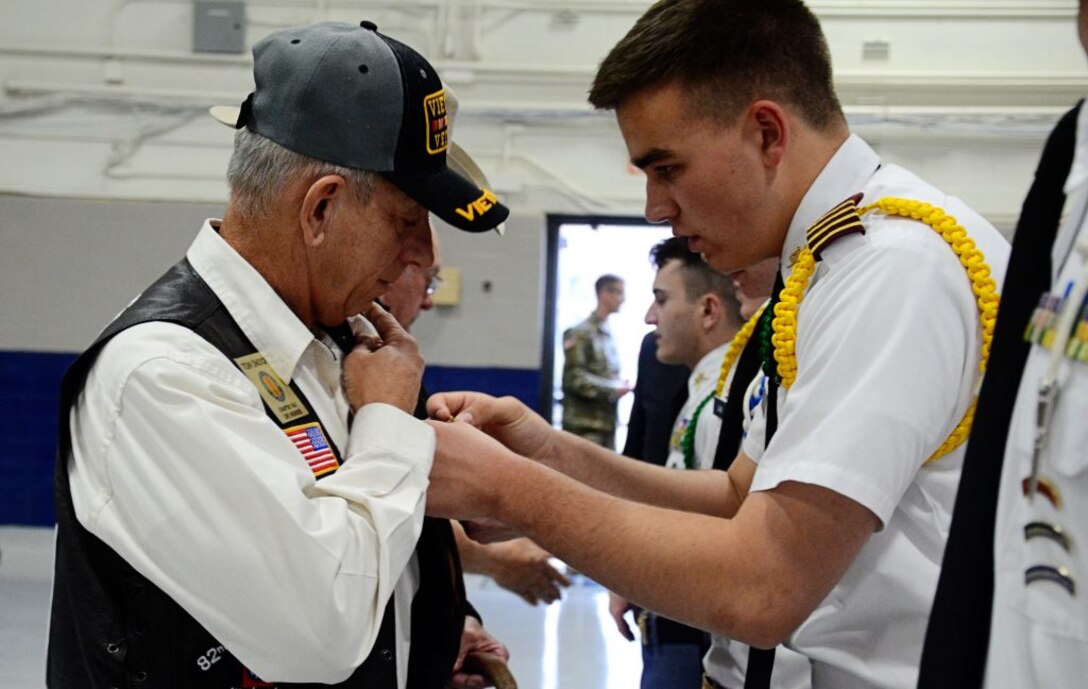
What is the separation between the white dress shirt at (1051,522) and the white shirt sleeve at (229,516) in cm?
72

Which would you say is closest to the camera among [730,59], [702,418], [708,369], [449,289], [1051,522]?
[1051,522]

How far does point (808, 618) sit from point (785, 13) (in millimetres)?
944

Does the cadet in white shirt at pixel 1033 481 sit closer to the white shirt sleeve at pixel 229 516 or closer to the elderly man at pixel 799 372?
the elderly man at pixel 799 372

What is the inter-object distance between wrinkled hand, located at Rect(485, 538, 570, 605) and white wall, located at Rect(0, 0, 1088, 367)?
506 cm

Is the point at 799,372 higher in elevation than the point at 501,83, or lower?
lower

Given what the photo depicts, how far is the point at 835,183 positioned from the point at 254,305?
89 cm

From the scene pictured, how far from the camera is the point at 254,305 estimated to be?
1.51 meters

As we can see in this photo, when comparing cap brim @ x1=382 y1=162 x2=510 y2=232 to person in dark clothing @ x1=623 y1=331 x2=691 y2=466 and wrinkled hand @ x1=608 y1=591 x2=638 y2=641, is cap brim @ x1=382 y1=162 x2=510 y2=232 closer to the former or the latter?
wrinkled hand @ x1=608 y1=591 x2=638 y2=641

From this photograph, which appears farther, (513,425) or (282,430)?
(513,425)

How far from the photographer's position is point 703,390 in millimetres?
3812

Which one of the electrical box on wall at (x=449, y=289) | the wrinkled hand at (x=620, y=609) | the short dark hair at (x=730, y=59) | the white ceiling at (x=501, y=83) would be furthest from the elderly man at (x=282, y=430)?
the white ceiling at (x=501, y=83)

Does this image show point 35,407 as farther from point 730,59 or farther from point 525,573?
point 730,59

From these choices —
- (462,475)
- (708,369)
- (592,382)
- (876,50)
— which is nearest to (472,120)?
(592,382)

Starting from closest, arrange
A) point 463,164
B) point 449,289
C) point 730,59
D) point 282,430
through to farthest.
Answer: point 282,430, point 730,59, point 463,164, point 449,289
